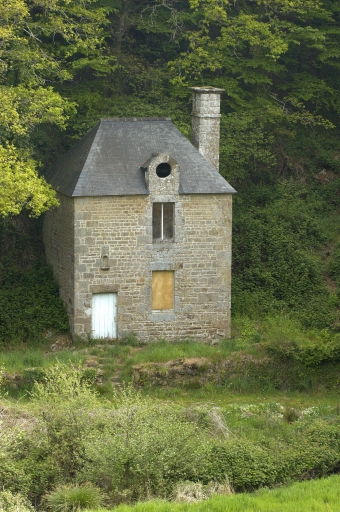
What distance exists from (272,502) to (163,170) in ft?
38.8

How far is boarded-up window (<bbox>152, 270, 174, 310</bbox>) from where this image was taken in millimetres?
25031

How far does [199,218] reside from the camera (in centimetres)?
2512

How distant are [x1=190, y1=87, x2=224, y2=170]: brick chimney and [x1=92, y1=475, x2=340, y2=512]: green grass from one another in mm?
12534

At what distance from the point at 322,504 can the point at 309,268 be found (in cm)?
1334

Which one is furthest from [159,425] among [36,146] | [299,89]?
[299,89]

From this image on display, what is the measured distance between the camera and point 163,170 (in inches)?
974

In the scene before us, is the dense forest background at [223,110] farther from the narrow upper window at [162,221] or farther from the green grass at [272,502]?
the green grass at [272,502]

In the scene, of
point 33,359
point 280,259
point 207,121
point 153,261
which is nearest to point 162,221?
point 153,261

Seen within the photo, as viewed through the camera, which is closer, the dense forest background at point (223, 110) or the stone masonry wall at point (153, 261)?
the stone masonry wall at point (153, 261)

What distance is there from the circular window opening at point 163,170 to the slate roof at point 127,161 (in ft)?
1.46

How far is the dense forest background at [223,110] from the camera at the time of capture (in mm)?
25125

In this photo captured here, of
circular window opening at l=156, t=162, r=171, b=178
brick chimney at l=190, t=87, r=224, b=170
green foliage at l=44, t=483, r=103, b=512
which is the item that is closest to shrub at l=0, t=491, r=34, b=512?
green foliage at l=44, t=483, r=103, b=512

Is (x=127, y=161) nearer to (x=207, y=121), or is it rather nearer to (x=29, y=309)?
(x=207, y=121)

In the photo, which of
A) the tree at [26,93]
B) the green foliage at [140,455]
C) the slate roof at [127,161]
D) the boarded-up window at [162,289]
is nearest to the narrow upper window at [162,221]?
the slate roof at [127,161]
